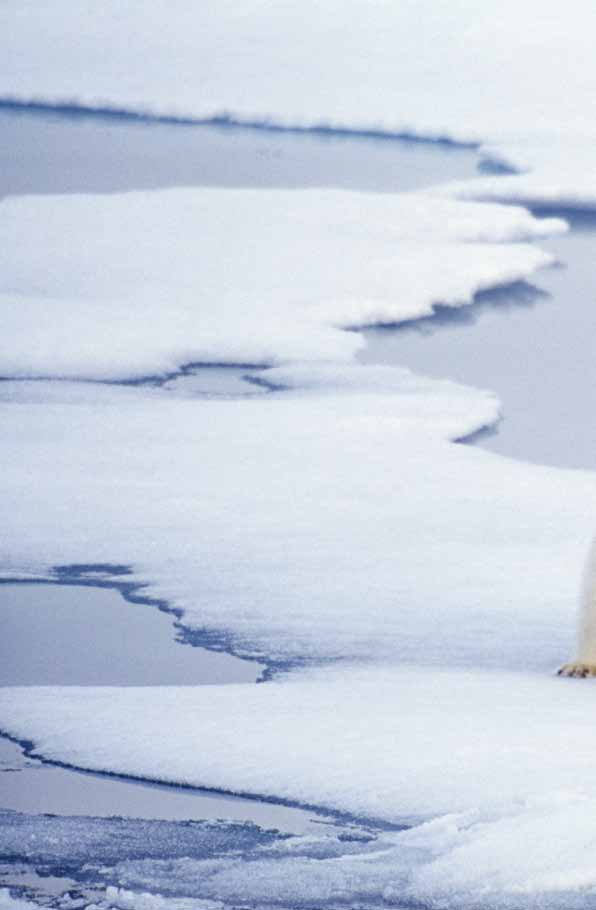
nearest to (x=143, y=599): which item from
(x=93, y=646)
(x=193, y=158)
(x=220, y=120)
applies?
(x=93, y=646)

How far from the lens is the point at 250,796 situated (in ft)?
10.5

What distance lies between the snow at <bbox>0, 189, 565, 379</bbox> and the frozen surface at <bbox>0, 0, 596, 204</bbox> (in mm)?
3281

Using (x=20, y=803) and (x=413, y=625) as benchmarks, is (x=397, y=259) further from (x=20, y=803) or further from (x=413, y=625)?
(x=20, y=803)

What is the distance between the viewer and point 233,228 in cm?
1048

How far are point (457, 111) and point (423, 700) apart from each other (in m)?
12.3

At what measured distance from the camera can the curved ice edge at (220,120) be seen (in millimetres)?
15312

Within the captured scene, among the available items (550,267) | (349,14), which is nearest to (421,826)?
(550,267)

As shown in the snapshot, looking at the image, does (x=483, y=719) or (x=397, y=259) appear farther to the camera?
(x=397, y=259)

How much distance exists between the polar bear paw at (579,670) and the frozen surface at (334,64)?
10.3m

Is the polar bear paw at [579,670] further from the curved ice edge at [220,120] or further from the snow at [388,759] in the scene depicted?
the curved ice edge at [220,120]

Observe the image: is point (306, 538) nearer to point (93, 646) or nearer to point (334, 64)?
point (93, 646)

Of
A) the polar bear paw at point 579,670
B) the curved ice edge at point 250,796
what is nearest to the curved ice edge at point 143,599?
the polar bear paw at point 579,670

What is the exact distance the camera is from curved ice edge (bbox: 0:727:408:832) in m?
3.10

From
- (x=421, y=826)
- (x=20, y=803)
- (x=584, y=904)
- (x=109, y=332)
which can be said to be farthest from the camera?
(x=109, y=332)
